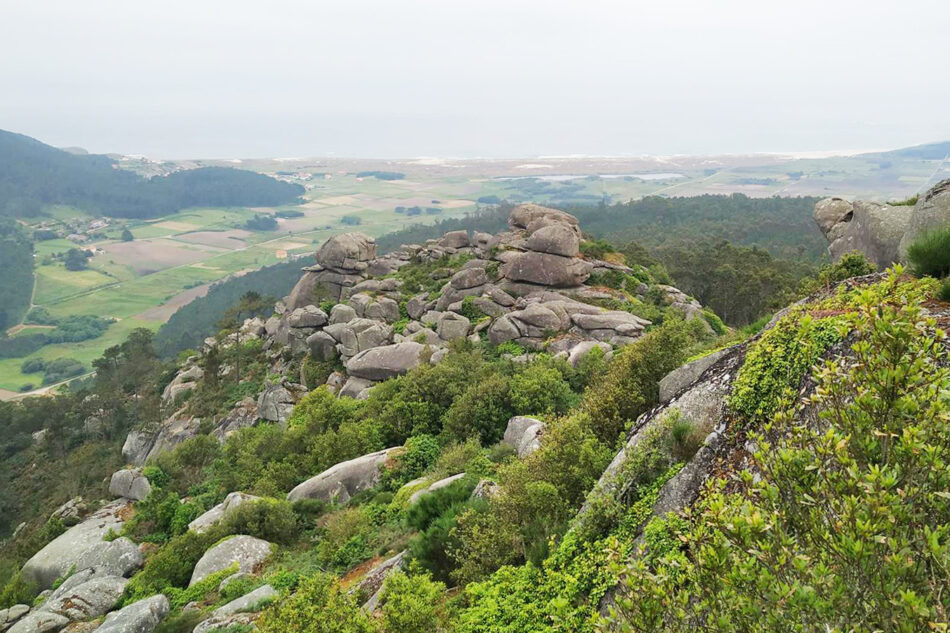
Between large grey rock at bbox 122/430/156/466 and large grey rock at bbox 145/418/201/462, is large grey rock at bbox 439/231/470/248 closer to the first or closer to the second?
large grey rock at bbox 145/418/201/462

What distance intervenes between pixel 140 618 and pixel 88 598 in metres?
4.79

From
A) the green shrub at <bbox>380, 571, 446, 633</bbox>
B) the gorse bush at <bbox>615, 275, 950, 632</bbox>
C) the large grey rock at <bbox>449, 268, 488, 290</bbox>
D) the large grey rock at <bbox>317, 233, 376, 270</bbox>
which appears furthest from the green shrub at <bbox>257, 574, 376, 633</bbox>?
the large grey rock at <bbox>317, 233, 376, 270</bbox>

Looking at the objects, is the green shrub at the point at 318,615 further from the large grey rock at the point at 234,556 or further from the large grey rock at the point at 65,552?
the large grey rock at the point at 65,552

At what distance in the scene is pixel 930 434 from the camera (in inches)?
136

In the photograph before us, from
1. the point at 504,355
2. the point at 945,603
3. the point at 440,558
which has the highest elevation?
the point at 945,603

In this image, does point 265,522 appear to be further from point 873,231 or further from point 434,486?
point 873,231

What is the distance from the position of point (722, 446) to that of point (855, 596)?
454cm

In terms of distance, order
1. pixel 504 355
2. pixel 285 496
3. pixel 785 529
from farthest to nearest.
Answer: pixel 504 355 → pixel 285 496 → pixel 785 529

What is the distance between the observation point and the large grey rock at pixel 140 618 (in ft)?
40.9

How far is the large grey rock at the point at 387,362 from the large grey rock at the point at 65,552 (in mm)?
14547

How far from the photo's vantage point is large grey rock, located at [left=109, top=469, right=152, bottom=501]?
2856 cm

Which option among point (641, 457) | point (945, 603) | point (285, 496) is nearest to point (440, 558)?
point (641, 457)

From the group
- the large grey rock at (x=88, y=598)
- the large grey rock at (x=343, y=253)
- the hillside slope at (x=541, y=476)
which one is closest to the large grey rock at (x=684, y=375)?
the hillside slope at (x=541, y=476)

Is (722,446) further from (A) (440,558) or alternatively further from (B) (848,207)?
(B) (848,207)
